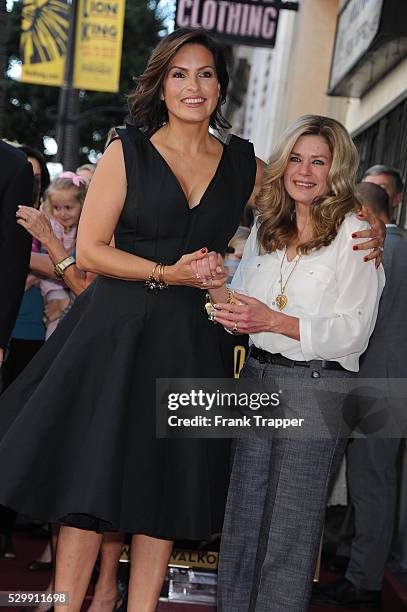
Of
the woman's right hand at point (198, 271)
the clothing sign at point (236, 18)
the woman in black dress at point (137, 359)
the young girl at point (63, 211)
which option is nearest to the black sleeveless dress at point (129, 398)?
the woman in black dress at point (137, 359)

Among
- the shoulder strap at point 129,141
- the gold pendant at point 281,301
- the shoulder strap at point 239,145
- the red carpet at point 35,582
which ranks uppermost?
the shoulder strap at point 239,145

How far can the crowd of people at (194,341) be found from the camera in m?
3.80

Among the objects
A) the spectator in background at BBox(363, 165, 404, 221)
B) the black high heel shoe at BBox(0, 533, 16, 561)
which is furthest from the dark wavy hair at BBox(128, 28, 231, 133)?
the black high heel shoe at BBox(0, 533, 16, 561)

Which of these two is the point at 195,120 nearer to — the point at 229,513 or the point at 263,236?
the point at 263,236

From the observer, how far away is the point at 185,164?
4039 mm

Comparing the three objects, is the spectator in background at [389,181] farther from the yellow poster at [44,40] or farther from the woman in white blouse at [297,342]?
the yellow poster at [44,40]

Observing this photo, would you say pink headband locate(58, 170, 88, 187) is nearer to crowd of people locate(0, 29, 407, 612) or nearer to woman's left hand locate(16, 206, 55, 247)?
woman's left hand locate(16, 206, 55, 247)

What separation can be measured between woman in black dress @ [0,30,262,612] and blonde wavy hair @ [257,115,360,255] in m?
0.18

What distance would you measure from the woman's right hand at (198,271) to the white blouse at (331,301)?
13.6 inches

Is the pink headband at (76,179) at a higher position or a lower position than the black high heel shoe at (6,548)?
higher

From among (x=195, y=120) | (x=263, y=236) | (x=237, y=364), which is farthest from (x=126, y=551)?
(x=195, y=120)

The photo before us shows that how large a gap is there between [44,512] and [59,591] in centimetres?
39

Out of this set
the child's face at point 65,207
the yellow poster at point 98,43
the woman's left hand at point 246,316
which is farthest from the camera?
the yellow poster at point 98,43

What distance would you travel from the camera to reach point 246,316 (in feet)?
12.6
